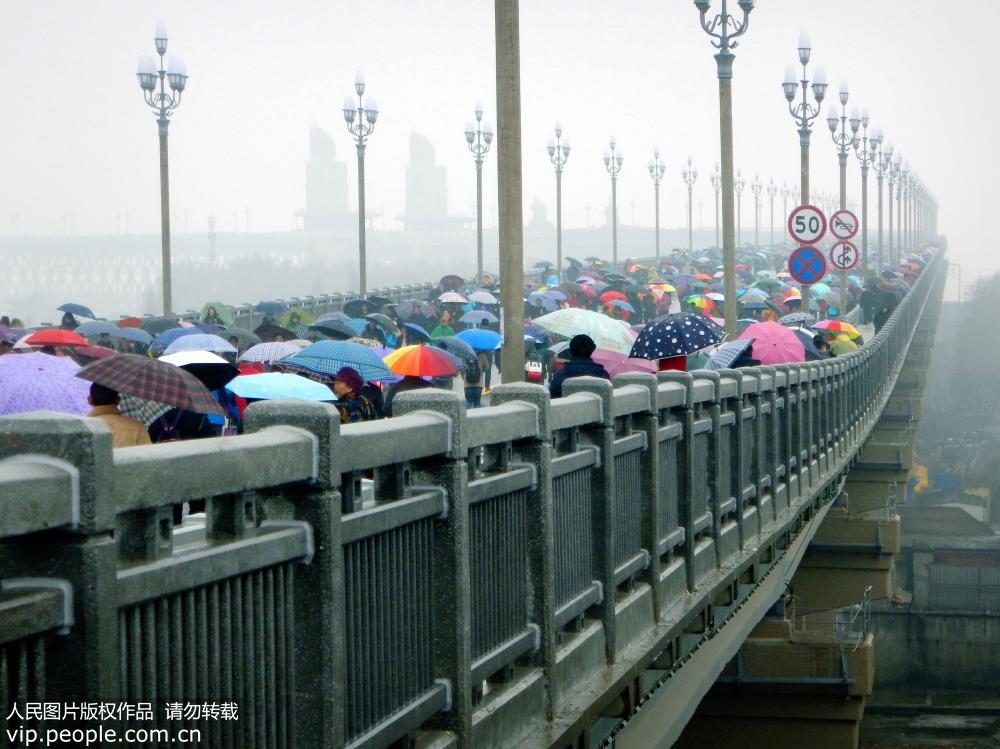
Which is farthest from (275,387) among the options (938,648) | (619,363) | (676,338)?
(938,648)

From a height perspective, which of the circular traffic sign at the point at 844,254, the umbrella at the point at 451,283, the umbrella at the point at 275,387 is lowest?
the umbrella at the point at 275,387

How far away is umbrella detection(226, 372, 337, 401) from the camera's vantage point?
42.7 ft

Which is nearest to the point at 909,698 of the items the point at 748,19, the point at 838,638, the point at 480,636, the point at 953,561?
the point at 953,561

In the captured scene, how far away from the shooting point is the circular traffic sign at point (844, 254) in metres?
35.4

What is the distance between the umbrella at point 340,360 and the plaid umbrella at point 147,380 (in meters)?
6.60

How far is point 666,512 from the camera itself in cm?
1106

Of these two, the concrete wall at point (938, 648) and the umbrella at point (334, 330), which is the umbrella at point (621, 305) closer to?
the umbrella at point (334, 330)

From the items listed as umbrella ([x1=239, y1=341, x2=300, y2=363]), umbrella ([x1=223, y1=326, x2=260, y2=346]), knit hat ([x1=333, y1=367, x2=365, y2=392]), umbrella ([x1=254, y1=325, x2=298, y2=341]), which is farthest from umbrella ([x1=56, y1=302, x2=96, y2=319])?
knit hat ([x1=333, y1=367, x2=365, y2=392])

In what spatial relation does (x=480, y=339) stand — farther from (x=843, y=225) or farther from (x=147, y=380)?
(x=147, y=380)

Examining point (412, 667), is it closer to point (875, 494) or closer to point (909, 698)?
point (875, 494)

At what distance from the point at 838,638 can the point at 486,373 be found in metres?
7.47

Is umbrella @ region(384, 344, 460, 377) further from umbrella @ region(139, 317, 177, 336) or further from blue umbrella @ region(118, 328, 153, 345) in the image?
umbrella @ region(139, 317, 177, 336)

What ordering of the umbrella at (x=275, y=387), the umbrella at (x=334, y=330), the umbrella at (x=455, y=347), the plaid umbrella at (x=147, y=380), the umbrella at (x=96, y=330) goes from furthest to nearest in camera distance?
the umbrella at (x=96, y=330), the umbrella at (x=455, y=347), the umbrella at (x=334, y=330), the umbrella at (x=275, y=387), the plaid umbrella at (x=147, y=380)

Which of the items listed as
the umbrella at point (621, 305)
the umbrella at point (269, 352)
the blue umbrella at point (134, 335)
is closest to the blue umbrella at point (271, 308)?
the umbrella at point (621, 305)
